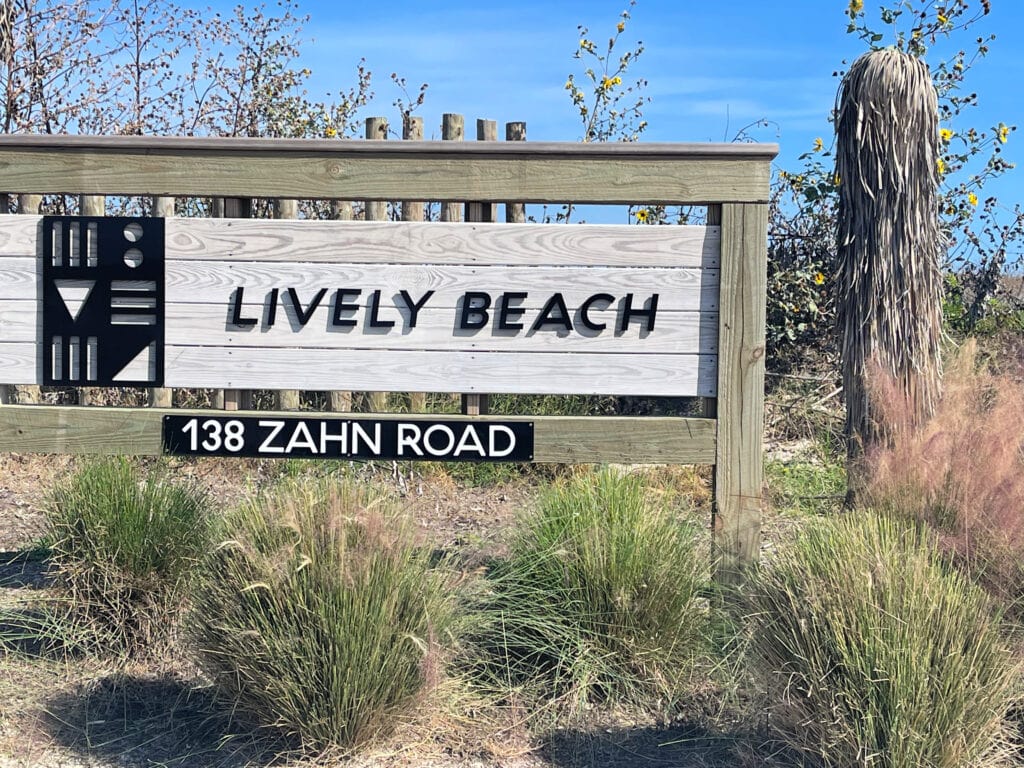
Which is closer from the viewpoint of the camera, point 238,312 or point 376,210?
point 238,312

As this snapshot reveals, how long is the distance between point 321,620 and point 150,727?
89 cm

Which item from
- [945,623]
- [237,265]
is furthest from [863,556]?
[237,265]

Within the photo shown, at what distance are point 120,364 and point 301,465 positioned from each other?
4.41ft

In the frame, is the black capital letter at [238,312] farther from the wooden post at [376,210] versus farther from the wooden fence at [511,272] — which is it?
the wooden post at [376,210]

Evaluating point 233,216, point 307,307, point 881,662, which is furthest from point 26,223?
point 881,662

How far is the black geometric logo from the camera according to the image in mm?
4395

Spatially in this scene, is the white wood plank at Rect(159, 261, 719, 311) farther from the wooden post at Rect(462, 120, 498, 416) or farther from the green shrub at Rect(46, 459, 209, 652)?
the green shrub at Rect(46, 459, 209, 652)

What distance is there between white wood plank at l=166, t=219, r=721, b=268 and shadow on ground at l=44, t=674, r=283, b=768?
70.2 inches

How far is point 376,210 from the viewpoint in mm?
4566

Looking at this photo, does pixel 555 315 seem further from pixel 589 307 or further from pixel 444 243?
pixel 444 243

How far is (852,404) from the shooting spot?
4.98m

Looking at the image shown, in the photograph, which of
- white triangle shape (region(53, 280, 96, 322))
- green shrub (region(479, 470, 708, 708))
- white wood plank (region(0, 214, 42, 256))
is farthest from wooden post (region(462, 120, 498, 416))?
white wood plank (region(0, 214, 42, 256))

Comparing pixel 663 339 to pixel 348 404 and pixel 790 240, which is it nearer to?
pixel 348 404

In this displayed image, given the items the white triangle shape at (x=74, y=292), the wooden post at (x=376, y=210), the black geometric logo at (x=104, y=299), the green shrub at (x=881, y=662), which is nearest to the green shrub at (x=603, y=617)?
the green shrub at (x=881, y=662)
